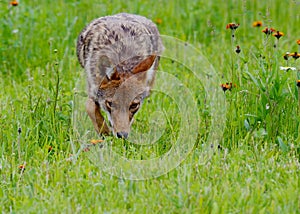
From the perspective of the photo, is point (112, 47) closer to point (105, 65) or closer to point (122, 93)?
point (105, 65)

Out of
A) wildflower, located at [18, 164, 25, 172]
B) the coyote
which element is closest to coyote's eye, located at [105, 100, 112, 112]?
the coyote

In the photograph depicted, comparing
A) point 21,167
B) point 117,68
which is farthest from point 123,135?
point 21,167

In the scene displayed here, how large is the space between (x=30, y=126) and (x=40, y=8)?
3.36 m

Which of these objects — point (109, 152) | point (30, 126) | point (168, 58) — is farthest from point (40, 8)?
point (109, 152)

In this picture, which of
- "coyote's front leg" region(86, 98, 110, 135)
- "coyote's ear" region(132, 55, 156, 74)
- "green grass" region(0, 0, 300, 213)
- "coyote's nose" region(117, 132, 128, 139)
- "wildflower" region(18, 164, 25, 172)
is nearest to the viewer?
"green grass" region(0, 0, 300, 213)

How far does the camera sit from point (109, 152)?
200 inches

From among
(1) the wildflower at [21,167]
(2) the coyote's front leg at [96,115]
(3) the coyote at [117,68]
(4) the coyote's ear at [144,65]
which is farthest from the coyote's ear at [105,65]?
(1) the wildflower at [21,167]

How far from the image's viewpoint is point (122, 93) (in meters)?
5.42

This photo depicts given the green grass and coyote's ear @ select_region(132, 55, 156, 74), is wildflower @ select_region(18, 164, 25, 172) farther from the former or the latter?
coyote's ear @ select_region(132, 55, 156, 74)

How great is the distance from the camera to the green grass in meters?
4.27

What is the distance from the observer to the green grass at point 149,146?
427 cm

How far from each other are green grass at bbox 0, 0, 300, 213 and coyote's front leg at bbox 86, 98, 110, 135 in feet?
0.27

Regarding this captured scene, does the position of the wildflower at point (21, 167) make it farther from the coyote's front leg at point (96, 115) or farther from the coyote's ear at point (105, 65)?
the coyote's ear at point (105, 65)

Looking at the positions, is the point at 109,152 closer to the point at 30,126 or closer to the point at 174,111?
the point at 30,126
